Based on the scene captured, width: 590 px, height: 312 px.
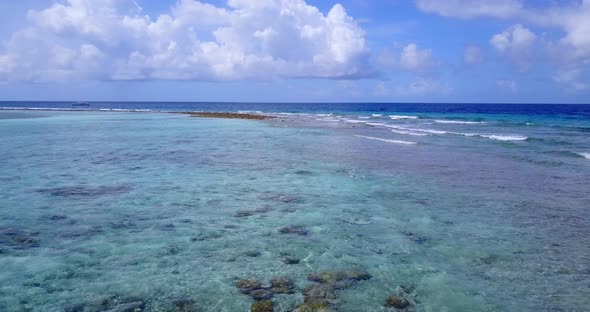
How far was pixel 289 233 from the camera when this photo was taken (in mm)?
9602

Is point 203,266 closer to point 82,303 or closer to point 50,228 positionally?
point 82,303

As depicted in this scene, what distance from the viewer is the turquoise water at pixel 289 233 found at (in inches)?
264

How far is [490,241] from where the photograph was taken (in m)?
9.12

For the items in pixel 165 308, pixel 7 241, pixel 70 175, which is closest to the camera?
pixel 165 308

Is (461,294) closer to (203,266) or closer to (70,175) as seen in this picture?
(203,266)

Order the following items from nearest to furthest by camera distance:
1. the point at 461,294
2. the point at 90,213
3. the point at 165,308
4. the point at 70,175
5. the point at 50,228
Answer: the point at 165,308 < the point at 461,294 < the point at 50,228 < the point at 90,213 < the point at 70,175

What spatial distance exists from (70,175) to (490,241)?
565 inches

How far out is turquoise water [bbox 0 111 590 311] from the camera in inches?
264

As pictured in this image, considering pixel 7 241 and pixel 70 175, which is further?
pixel 70 175

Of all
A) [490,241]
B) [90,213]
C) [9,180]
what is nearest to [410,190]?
[490,241]

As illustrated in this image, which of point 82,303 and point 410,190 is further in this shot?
point 410,190

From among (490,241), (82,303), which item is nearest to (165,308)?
(82,303)

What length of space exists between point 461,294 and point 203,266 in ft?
14.6

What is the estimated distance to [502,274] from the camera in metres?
7.45
